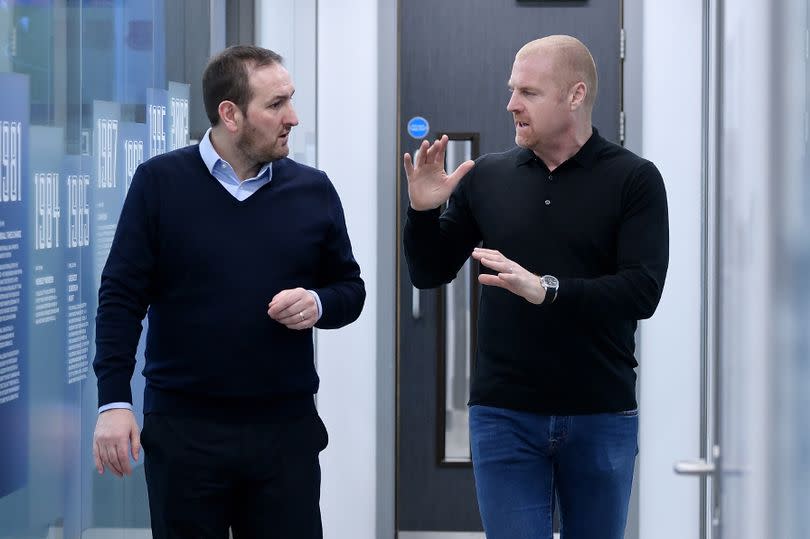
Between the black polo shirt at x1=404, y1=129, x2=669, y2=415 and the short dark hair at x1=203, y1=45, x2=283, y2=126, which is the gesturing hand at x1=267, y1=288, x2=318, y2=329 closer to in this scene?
the black polo shirt at x1=404, y1=129, x2=669, y2=415

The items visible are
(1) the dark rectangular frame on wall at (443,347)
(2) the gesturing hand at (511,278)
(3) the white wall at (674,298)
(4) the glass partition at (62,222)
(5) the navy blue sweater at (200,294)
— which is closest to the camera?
(4) the glass partition at (62,222)

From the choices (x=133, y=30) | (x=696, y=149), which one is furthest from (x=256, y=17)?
(x=696, y=149)

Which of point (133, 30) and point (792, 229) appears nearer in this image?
point (792, 229)

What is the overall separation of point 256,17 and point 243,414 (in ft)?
5.14

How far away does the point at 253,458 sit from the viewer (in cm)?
210

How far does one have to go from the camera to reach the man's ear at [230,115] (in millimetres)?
2217

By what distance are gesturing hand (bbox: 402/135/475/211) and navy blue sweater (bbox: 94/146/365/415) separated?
0.24 metres

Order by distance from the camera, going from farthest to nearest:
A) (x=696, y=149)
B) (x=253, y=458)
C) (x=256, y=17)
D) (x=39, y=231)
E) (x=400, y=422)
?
(x=400, y=422), (x=696, y=149), (x=256, y=17), (x=253, y=458), (x=39, y=231)

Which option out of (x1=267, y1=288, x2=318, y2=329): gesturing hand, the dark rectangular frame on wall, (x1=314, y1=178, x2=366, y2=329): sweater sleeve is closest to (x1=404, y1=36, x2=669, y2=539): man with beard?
(x1=314, y1=178, x2=366, y2=329): sweater sleeve

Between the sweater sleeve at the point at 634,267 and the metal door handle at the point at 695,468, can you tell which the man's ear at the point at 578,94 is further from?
the metal door handle at the point at 695,468

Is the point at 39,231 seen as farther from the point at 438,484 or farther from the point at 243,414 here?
the point at 438,484

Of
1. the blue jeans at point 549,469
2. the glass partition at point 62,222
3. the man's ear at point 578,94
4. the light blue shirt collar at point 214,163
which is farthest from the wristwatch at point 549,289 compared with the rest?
the glass partition at point 62,222

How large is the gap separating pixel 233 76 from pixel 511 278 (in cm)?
73

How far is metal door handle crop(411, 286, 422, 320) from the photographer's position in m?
4.01
